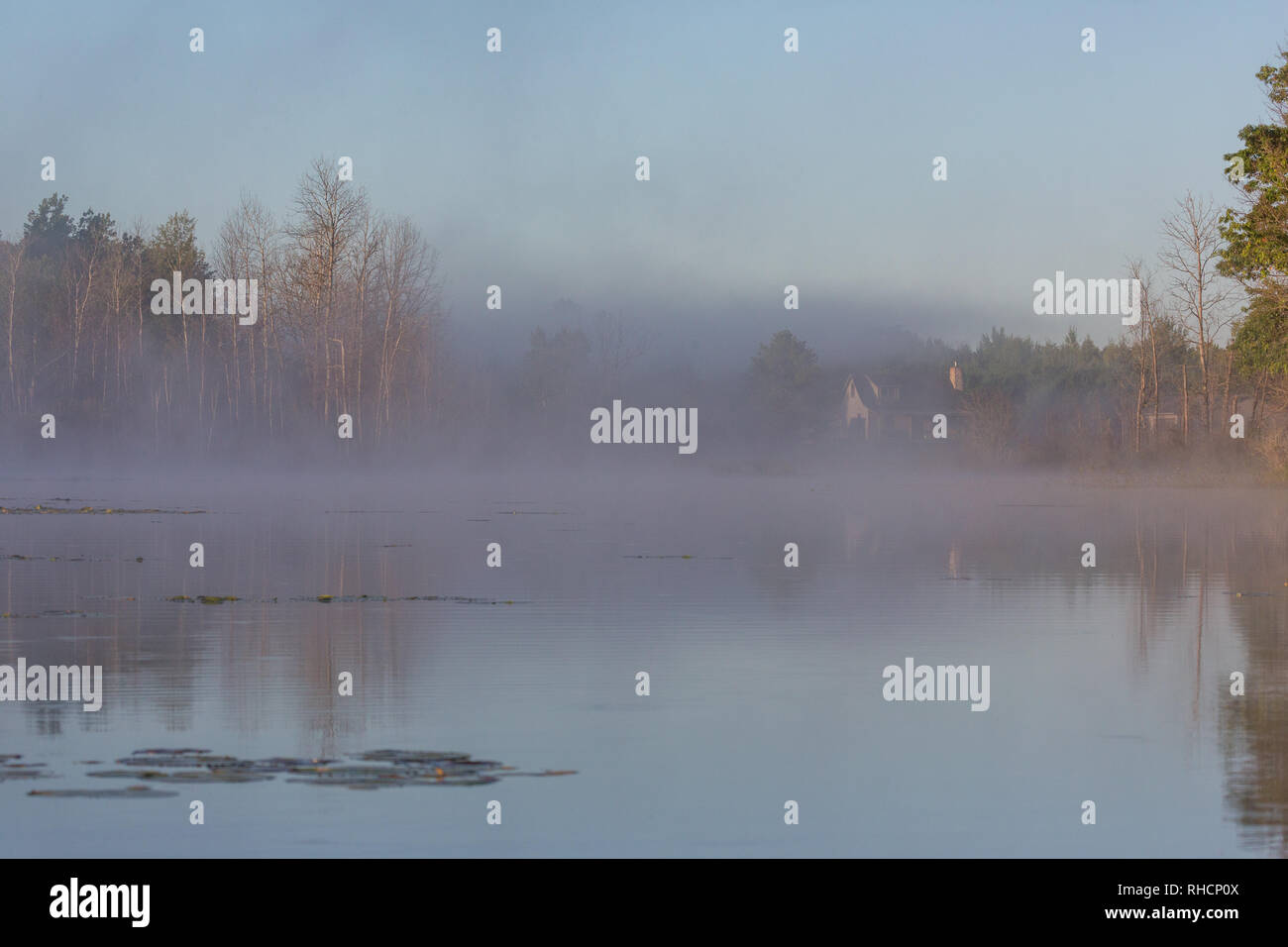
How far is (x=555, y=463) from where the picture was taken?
328 ft

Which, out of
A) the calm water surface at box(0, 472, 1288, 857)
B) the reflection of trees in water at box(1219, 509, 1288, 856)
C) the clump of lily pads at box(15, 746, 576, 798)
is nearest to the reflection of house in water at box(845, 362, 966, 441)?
the calm water surface at box(0, 472, 1288, 857)

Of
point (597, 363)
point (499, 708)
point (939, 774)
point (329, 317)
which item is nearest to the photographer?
point (939, 774)

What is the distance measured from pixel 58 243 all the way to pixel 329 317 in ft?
86.6

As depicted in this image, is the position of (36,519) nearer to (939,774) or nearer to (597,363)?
(939,774)

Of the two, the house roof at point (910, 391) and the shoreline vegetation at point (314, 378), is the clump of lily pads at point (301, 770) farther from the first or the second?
the house roof at point (910, 391)

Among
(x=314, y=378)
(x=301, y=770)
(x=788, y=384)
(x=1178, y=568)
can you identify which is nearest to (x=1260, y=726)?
(x=301, y=770)

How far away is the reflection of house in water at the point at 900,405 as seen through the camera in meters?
135

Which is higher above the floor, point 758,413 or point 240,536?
point 758,413

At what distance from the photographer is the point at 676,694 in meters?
12.5

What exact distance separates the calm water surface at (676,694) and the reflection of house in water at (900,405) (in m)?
105

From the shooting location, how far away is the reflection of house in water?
443 feet

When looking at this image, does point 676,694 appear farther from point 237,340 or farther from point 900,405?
point 900,405

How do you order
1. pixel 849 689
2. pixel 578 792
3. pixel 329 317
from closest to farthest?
pixel 578 792
pixel 849 689
pixel 329 317

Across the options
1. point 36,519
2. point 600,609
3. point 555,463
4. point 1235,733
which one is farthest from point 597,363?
point 1235,733
